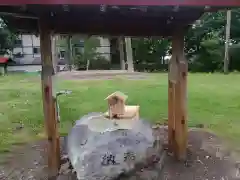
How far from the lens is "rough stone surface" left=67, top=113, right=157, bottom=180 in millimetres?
3730

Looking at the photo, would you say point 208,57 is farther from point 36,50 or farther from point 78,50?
point 36,50

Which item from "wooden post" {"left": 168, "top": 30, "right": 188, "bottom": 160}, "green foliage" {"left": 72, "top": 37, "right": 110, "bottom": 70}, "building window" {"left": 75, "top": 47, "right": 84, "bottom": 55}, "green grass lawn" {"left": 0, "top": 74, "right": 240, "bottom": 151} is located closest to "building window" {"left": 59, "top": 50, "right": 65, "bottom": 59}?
"building window" {"left": 75, "top": 47, "right": 84, "bottom": 55}

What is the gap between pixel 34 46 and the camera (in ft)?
97.3

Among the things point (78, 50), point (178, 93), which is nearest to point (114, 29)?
point (178, 93)

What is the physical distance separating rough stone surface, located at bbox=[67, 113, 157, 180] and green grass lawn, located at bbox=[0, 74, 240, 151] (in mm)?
2220

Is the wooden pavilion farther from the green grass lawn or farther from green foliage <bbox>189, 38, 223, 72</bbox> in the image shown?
green foliage <bbox>189, 38, 223, 72</bbox>

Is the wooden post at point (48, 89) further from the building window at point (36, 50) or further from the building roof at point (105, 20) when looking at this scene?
the building window at point (36, 50)

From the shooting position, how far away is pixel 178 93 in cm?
481

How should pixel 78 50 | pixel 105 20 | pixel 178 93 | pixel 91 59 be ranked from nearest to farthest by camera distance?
pixel 105 20 < pixel 178 93 < pixel 91 59 < pixel 78 50

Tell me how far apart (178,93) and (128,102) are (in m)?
4.57

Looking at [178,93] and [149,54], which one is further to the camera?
[149,54]

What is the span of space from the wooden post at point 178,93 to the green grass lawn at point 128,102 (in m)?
1.54

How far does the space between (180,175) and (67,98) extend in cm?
634

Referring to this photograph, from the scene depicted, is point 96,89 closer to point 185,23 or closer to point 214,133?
point 214,133
